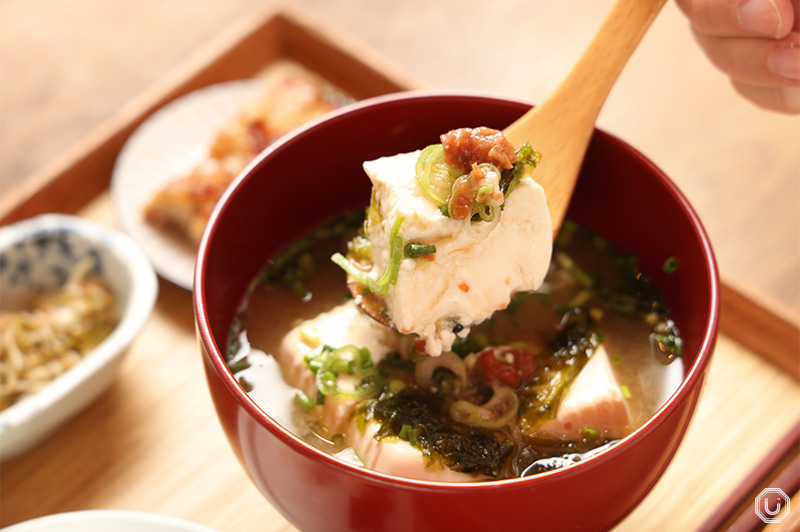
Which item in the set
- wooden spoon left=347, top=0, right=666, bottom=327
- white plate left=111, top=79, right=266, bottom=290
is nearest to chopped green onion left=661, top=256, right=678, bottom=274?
wooden spoon left=347, top=0, right=666, bottom=327

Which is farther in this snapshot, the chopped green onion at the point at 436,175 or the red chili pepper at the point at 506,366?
the red chili pepper at the point at 506,366

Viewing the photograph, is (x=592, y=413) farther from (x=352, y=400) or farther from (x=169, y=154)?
(x=169, y=154)

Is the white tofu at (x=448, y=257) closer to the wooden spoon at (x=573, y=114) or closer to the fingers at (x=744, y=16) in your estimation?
the wooden spoon at (x=573, y=114)

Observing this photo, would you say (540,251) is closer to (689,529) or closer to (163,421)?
(689,529)

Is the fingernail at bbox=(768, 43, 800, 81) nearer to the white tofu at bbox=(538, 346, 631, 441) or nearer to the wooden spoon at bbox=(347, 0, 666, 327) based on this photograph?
the wooden spoon at bbox=(347, 0, 666, 327)

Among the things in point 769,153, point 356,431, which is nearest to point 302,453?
point 356,431

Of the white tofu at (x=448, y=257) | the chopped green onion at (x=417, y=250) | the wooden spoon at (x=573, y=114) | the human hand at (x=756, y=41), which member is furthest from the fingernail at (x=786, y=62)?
the chopped green onion at (x=417, y=250)

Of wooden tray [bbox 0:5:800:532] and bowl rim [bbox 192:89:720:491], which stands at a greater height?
bowl rim [bbox 192:89:720:491]
